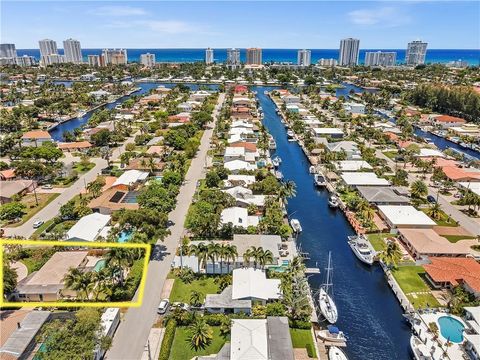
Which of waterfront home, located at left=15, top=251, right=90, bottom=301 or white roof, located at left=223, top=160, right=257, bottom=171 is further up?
white roof, located at left=223, top=160, right=257, bottom=171

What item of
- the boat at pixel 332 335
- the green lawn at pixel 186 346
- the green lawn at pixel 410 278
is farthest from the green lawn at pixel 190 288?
the green lawn at pixel 410 278

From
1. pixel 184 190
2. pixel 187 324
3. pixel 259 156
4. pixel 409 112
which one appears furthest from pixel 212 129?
pixel 187 324

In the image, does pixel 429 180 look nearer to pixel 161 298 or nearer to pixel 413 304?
pixel 413 304

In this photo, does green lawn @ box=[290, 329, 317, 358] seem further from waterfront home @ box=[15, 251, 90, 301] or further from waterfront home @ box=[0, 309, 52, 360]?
waterfront home @ box=[15, 251, 90, 301]

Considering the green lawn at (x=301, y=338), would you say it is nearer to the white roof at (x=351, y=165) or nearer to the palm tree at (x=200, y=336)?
the palm tree at (x=200, y=336)

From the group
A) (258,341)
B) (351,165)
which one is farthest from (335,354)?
(351,165)

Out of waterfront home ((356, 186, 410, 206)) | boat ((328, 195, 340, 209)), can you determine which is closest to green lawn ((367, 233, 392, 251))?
waterfront home ((356, 186, 410, 206))
